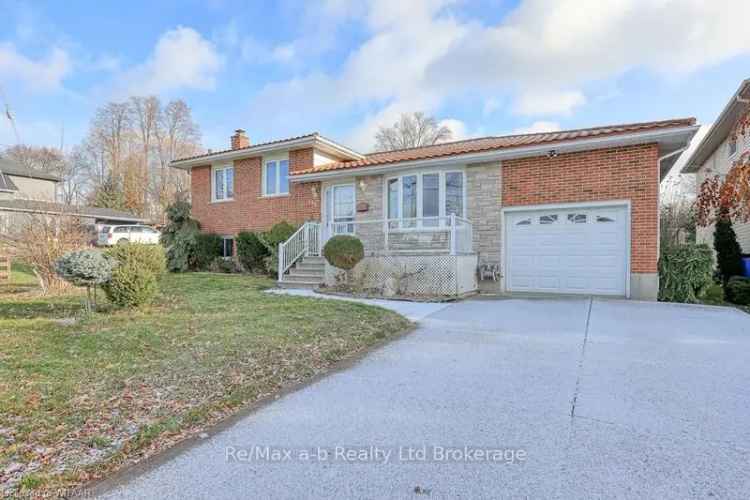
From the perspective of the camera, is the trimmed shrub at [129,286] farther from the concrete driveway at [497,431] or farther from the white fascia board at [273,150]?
the white fascia board at [273,150]

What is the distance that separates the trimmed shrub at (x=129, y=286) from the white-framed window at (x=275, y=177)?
7958 millimetres

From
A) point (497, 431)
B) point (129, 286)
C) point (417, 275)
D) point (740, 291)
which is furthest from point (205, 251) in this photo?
point (740, 291)

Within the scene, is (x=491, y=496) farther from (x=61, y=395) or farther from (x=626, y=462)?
(x=61, y=395)

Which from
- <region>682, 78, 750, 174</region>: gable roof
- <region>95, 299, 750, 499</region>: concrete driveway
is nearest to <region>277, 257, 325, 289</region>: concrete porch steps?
<region>95, 299, 750, 499</region>: concrete driveway

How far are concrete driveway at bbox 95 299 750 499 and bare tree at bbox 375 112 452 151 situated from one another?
32471 millimetres

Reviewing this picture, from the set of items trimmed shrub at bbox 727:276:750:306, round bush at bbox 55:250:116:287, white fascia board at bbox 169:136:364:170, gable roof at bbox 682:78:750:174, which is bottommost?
trimmed shrub at bbox 727:276:750:306

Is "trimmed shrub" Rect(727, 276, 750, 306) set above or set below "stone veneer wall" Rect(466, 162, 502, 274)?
below

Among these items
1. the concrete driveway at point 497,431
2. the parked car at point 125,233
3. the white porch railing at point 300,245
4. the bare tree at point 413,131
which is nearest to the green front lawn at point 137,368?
the concrete driveway at point 497,431

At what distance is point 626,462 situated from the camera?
2.45 meters

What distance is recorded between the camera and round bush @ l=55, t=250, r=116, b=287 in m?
6.19

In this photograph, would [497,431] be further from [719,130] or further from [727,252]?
[719,130]

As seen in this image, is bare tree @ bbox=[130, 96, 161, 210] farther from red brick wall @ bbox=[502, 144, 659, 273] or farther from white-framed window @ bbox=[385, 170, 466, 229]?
red brick wall @ bbox=[502, 144, 659, 273]

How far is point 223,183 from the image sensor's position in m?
16.1

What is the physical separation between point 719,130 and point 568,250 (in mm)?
10639
